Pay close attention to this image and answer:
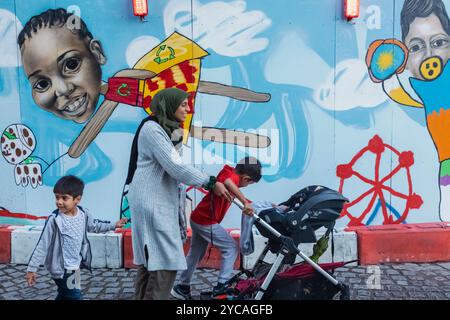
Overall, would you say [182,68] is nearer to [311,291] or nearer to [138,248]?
[138,248]

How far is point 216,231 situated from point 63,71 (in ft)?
8.45

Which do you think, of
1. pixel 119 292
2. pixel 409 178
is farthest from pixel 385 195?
pixel 119 292

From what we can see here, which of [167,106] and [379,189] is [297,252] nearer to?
[167,106]

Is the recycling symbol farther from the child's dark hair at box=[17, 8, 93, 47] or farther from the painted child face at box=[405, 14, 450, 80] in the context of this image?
the painted child face at box=[405, 14, 450, 80]

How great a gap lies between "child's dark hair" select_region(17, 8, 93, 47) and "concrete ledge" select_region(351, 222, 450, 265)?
3.68 meters

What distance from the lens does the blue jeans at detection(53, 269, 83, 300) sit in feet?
10.5

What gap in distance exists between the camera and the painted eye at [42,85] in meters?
4.95

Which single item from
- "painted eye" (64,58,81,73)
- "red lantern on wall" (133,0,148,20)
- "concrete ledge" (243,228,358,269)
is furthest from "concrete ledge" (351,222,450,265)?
"painted eye" (64,58,81,73)

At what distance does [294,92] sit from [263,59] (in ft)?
1.61

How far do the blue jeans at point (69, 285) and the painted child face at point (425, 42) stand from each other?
13.0 ft

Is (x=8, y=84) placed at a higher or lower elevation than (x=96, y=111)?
higher

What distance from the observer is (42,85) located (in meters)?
4.95

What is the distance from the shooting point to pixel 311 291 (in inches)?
134
